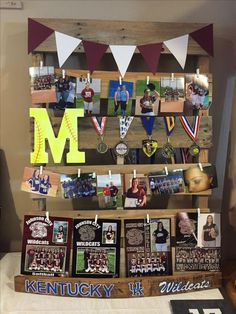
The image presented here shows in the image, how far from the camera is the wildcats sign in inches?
57.7

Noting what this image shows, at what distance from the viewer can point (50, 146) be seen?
58.1 inches

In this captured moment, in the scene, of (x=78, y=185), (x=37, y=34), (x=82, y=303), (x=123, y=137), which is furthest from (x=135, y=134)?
(x=82, y=303)

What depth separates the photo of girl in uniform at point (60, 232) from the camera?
1455 mm

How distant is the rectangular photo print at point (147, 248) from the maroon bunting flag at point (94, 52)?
641 mm

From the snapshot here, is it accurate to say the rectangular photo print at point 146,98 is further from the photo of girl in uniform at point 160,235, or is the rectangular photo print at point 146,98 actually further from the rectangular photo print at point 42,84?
the photo of girl in uniform at point 160,235

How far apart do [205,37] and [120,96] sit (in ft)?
1.39

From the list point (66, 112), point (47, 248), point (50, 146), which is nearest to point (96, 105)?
point (66, 112)

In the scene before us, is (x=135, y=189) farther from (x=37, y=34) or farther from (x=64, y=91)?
(x=37, y=34)

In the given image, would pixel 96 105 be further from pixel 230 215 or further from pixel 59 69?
pixel 230 215

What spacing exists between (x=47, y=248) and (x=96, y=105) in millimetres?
588

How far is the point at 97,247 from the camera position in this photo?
1.46m

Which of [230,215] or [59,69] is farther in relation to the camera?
[230,215]

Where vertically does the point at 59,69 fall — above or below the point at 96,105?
above

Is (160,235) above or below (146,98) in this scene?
below
